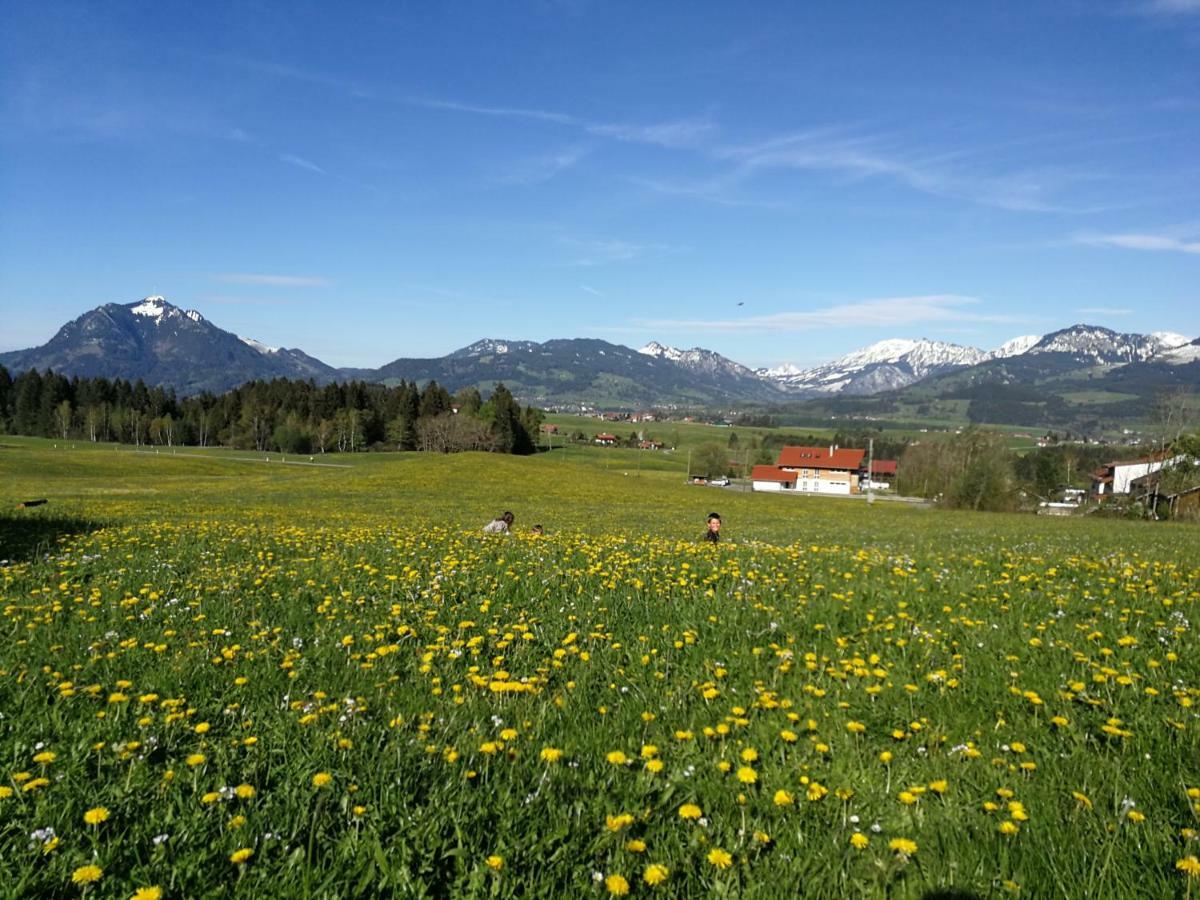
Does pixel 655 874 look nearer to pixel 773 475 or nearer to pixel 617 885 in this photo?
pixel 617 885

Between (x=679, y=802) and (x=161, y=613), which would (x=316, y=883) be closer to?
(x=679, y=802)

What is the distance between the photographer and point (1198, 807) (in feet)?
13.4

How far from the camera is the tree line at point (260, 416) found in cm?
13938

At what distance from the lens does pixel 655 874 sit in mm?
3326

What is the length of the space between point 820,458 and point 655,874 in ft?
522

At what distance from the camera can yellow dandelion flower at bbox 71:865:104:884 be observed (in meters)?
2.97

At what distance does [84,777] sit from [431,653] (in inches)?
113

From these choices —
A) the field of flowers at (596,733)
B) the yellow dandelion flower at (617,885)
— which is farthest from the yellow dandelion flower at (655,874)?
the yellow dandelion flower at (617,885)

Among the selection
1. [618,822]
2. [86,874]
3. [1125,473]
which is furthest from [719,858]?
[1125,473]

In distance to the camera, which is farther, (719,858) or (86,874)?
(719,858)

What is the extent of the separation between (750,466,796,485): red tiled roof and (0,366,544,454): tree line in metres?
50.4

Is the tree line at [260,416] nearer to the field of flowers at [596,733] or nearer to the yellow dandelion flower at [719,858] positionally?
the field of flowers at [596,733]

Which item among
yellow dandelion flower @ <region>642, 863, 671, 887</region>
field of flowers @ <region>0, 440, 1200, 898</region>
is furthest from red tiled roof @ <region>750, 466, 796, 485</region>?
yellow dandelion flower @ <region>642, 863, 671, 887</region>

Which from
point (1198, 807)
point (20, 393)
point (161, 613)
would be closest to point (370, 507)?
point (161, 613)
